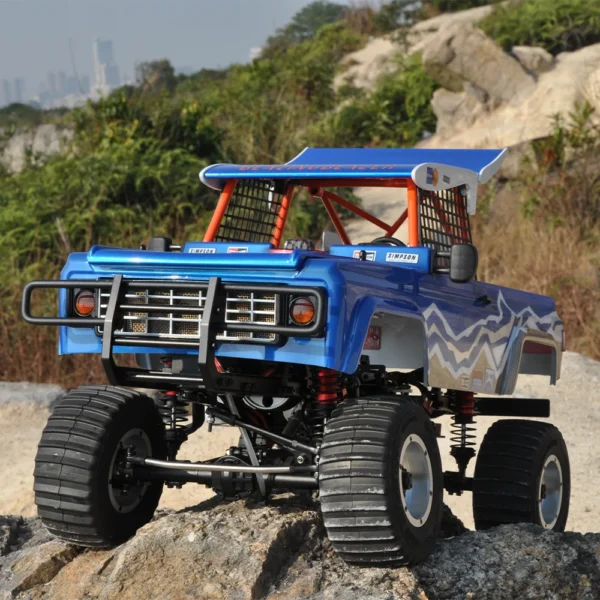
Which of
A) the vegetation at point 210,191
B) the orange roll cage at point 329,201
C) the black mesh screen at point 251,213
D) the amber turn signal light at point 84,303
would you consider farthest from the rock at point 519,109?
the amber turn signal light at point 84,303

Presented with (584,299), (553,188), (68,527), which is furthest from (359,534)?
(553,188)

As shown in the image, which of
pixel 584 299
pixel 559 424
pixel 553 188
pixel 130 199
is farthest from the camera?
pixel 130 199

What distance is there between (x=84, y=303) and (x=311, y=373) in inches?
43.5

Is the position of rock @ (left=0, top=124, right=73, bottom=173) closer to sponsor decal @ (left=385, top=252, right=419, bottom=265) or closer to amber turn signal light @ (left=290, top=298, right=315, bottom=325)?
sponsor decal @ (left=385, top=252, right=419, bottom=265)

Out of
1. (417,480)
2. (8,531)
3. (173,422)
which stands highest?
(173,422)

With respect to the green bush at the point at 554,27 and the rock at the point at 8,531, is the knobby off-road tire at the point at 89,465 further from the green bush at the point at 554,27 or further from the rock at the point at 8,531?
the green bush at the point at 554,27

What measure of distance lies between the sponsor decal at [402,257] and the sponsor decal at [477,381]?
0.72 m

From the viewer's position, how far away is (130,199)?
A: 1695 cm

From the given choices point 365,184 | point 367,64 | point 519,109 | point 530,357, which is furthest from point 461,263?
point 367,64

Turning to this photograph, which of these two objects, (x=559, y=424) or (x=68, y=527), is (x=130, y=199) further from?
(x=68, y=527)

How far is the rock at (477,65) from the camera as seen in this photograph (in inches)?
832

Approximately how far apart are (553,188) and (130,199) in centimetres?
621

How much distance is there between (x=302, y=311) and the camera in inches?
187

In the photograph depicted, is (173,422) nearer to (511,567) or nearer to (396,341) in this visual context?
(396,341)
